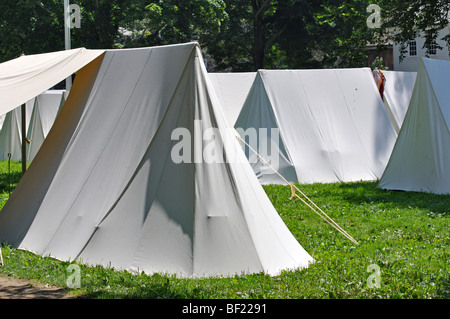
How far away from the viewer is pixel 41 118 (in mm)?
20422

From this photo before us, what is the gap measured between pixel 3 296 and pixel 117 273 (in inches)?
43.5

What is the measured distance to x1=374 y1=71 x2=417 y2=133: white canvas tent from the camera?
54.6 ft

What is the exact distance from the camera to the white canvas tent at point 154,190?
21.5 feet

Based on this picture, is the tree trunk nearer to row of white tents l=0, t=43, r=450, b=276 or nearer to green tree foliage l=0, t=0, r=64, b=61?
green tree foliage l=0, t=0, r=64, b=61

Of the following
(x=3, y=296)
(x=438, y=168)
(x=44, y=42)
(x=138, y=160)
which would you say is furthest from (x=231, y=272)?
(x=44, y=42)

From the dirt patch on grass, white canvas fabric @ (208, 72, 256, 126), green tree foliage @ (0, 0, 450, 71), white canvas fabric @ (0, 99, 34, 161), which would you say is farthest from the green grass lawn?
green tree foliage @ (0, 0, 450, 71)

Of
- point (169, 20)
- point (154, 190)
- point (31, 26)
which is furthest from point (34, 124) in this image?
point (154, 190)

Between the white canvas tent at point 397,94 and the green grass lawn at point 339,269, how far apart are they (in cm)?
634

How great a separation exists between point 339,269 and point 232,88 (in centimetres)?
1105

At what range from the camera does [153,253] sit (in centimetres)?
659

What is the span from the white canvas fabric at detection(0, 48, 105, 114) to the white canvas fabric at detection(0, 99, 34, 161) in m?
13.9

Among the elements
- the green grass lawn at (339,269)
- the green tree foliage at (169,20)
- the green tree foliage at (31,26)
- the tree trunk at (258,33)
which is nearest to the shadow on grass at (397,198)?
the green grass lawn at (339,269)

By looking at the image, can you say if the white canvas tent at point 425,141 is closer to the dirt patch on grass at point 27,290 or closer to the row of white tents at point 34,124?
the dirt patch on grass at point 27,290
